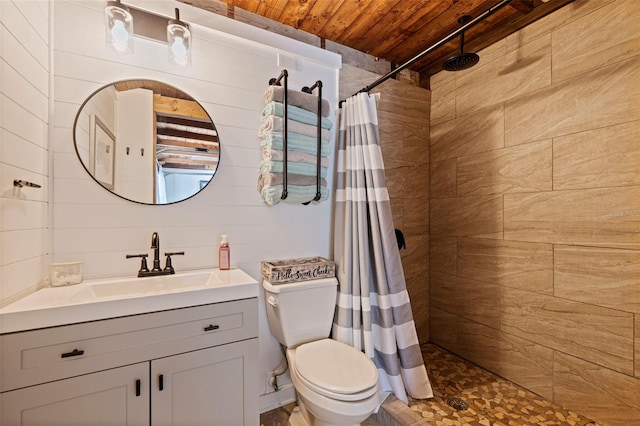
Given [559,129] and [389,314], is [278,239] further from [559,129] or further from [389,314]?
[559,129]

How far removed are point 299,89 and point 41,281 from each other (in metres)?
1.69

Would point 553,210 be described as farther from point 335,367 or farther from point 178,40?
point 178,40

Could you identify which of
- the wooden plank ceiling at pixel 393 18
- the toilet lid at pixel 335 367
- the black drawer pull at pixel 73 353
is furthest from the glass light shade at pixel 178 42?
the toilet lid at pixel 335 367

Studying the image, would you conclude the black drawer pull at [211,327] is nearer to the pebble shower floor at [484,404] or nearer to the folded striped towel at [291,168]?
the folded striped towel at [291,168]

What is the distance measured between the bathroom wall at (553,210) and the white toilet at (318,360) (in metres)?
1.23

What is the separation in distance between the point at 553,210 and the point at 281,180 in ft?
5.52

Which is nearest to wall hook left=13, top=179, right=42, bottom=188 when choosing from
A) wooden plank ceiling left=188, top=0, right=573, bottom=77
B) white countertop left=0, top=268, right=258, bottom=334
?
white countertop left=0, top=268, right=258, bottom=334

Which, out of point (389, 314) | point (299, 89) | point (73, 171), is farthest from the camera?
point (299, 89)

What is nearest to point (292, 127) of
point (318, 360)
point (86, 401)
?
point (318, 360)

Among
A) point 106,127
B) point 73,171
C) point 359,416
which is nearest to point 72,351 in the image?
point 73,171

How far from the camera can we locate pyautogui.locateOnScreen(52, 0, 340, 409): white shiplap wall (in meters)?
1.32

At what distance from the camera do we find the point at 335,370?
1357mm

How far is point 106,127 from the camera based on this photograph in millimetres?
1405

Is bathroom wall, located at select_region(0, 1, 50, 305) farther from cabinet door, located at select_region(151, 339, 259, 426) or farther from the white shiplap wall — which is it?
cabinet door, located at select_region(151, 339, 259, 426)
